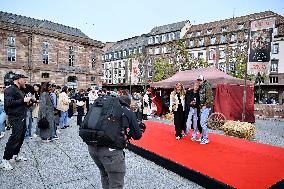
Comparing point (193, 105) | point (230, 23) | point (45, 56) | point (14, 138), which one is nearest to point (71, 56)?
point (45, 56)

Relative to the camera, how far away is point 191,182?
15.8 feet

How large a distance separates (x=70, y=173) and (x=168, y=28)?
2150 inches

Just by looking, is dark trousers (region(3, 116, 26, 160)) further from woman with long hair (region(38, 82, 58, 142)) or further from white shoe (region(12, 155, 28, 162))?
woman with long hair (region(38, 82, 58, 142))

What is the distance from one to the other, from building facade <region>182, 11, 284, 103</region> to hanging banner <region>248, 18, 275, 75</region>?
24713mm

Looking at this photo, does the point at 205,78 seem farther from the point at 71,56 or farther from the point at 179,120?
the point at 71,56

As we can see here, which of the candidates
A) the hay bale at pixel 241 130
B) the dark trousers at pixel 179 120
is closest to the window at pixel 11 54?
the dark trousers at pixel 179 120

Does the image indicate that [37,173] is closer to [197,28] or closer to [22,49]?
[22,49]

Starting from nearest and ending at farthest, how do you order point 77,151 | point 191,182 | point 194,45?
point 191,182 < point 77,151 < point 194,45

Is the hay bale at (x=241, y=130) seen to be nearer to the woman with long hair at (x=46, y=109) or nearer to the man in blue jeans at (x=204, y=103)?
the man in blue jeans at (x=204, y=103)

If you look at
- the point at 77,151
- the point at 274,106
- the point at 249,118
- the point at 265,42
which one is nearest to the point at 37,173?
the point at 77,151

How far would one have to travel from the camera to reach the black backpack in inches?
110

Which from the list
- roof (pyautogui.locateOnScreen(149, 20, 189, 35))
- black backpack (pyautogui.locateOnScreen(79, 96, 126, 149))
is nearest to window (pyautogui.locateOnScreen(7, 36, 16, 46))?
roof (pyautogui.locateOnScreen(149, 20, 189, 35))

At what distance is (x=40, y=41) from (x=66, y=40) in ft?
12.9

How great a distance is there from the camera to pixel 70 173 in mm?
5141
